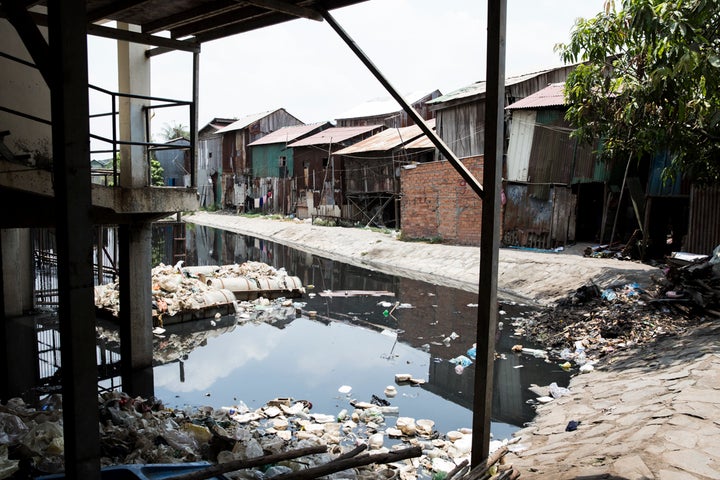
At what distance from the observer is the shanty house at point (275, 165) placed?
35844 millimetres

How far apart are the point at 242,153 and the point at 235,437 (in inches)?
1498

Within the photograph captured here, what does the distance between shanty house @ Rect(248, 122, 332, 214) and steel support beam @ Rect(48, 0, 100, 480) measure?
3304 cm

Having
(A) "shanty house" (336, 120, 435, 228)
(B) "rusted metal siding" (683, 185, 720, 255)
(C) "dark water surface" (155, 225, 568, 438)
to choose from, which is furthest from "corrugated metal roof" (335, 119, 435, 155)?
(B) "rusted metal siding" (683, 185, 720, 255)

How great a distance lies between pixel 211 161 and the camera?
148 ft

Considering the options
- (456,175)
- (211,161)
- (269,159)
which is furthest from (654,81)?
(211,161)

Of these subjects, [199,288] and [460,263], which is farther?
[460,263]

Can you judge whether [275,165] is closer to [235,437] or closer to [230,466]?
[235,437]

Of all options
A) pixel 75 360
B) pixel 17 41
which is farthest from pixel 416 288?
pixel 75 360

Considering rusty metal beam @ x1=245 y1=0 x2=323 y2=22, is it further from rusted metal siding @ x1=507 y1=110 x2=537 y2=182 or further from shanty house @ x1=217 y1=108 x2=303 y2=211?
shanty house @ x1=217 y1=108 x2=303 y2=211

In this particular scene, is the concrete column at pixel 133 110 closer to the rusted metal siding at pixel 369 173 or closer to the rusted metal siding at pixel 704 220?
the rusted metal siding at pixel 704 220

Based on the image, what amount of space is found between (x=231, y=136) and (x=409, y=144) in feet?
71.2

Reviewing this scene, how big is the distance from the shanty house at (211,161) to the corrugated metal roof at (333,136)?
11978 millimetres

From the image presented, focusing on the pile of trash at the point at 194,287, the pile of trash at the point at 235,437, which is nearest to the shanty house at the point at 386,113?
the pile of trash at the point at 194,287

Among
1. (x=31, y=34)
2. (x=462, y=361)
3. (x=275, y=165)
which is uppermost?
(x=275, y=165)
